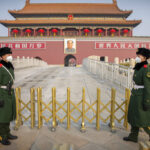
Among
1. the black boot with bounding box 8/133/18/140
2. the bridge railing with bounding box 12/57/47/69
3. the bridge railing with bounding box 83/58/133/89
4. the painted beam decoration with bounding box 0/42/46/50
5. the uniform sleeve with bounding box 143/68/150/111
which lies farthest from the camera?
the painted beam decoration with bounding box 0/42/46/50

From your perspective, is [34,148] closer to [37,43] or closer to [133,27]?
[37,43]

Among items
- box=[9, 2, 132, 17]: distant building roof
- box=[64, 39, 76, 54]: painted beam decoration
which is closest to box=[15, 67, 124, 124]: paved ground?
box=[64, 39, 76, 54]: painted beam decoration

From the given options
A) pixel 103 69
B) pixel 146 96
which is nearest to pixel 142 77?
pixel 146 96

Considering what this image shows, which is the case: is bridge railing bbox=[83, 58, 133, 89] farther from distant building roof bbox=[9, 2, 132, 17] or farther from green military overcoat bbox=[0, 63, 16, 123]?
distant building roof bbox=[9, 2, 132, 17]

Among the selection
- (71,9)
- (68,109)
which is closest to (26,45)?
(71,9)

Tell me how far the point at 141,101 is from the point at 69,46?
87.7 feet

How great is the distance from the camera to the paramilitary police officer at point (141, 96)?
2672mm

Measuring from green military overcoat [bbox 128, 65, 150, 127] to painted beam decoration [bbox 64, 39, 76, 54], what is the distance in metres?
26.5

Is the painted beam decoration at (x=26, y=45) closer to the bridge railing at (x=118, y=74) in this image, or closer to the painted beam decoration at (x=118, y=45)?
the painted beam decoration at (x=118, y=45)

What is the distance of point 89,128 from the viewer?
11.6ft

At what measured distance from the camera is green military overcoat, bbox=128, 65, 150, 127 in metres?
2.67

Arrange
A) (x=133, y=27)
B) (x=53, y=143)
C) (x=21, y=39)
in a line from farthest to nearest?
1. (x=133, y=27)
2. (x=21, y=39)
3. (x=53, y=143)

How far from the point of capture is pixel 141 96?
2.79 m

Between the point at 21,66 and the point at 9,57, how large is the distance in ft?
50.8
